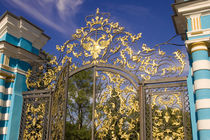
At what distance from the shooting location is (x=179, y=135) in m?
4.54

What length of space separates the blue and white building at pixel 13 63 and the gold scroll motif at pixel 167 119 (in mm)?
3534

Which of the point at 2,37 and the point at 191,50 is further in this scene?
the point at 2,37

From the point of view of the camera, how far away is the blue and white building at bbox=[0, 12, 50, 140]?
240 inches

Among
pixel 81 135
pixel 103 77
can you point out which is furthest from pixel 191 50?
pixel 81 135

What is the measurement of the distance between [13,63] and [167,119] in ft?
13.9

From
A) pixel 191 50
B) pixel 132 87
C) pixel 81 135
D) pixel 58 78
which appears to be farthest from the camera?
pixel 81 135

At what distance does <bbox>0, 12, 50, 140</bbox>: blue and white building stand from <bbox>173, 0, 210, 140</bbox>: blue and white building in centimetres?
396

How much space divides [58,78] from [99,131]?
1772mm

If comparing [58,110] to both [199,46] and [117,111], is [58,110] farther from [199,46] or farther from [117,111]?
[199,46]

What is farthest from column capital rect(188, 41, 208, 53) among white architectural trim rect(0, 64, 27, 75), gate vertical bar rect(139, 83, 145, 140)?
white architectural trim rect(0, 64, 27, 75)

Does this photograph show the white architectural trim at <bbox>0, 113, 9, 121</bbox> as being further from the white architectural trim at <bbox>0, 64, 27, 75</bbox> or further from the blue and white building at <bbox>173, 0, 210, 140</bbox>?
the blue and white building at <bbox>173, 0, 210, 140</bbox>

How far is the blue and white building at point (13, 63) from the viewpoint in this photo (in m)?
6.10

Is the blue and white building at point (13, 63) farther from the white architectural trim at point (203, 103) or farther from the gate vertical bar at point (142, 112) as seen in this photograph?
the white architectural trim at point (203, 103)

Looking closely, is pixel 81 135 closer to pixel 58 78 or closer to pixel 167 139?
pixel 58 78
